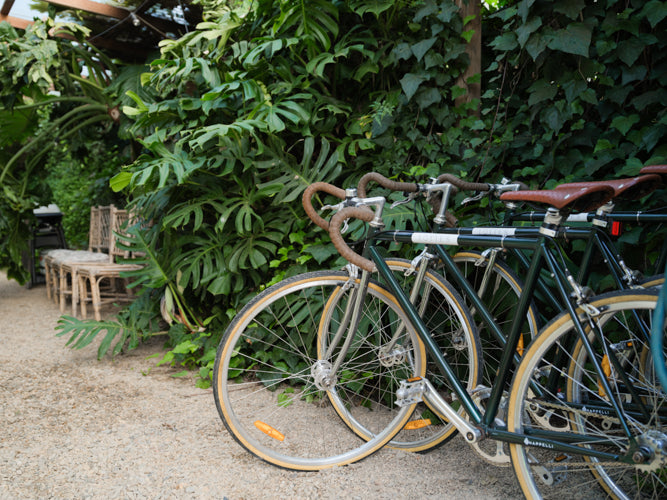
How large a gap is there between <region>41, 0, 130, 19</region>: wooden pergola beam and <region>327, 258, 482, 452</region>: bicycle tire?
3700mm

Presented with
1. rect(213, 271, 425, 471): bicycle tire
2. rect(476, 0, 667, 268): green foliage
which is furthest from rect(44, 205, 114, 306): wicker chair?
rect(476, 0, 667, 268): green foliage

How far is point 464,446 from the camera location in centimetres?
198

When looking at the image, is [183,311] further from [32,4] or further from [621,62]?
[32,4]

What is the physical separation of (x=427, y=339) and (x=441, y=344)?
0.72 metres

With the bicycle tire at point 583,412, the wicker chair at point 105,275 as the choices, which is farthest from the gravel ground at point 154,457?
the wicker chair at point 105,275

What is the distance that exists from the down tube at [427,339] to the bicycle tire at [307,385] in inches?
2.8

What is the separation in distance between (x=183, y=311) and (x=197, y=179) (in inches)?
34.4

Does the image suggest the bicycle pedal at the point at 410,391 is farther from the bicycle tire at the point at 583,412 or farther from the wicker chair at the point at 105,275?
the wicker chair at the point at 105,275

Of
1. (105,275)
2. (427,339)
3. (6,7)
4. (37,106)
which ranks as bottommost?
(105,275)

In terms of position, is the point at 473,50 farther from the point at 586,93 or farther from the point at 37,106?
the point at 37,106

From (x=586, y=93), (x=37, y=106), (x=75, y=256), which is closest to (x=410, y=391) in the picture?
(x=586, y=93)

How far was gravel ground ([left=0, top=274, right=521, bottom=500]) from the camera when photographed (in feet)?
5.51

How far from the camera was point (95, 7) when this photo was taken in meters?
4.15

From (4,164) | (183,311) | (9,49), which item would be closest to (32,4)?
(9,49)
